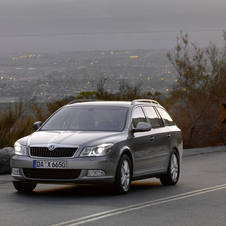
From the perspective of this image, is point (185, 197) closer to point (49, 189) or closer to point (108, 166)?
point (108, 166)

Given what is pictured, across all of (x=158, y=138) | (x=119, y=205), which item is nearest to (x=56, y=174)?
(x=119, y=205)

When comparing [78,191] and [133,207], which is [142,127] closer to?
[78,191]

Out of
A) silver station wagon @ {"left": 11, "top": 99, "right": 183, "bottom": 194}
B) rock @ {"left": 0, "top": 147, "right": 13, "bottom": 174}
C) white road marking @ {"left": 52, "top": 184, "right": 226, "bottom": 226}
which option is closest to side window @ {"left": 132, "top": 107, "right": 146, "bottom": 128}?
silver station wagon @ {"left": 11, "top": 99, "right": 183, "bottom": 194}

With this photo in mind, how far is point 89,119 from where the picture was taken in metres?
10.6

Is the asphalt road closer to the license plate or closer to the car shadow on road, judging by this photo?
the car shadow on road

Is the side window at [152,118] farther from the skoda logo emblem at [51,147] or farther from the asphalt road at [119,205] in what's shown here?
the skoda logo emblem at [51,147]

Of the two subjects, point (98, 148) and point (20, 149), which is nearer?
point (98, 148)

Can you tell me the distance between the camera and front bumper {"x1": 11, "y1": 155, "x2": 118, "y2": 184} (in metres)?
9.21

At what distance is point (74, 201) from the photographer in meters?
9.07

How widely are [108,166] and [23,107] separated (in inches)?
436

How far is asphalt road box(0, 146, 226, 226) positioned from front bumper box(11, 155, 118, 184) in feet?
1.07

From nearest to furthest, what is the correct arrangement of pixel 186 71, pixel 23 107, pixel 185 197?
pixel 185 197 → pixel 23 107 → pixel 186 71

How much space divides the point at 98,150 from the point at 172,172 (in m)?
3.13

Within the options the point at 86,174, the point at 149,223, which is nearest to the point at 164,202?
the point at 86,174
